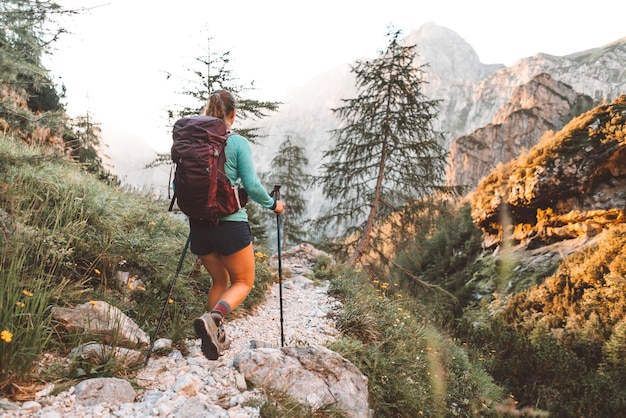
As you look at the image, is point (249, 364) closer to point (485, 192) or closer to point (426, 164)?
point (426, 164)

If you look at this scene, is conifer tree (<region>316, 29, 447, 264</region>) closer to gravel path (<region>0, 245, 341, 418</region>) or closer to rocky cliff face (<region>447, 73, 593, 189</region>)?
gravel path (<region>0, 245, 341, 418</region>)

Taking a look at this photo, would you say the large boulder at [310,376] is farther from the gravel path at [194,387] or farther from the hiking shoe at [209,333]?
the hiking shoe at [209,333]

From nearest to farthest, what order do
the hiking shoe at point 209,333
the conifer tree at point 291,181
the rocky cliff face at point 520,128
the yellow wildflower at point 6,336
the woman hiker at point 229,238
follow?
the yellow wildflower at point 6,336, the hiking shoe at point 209,333, the woman hiker at point 229,238, the conifer tree at point 291,181, the rocky cliff face at point 520,128

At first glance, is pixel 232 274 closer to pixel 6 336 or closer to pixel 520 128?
pixel 6 336

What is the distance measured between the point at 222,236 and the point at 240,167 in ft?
1.94

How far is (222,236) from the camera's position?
273 cm

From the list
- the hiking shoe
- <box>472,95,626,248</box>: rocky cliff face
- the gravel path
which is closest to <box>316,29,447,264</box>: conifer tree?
<box>472,95,626,248</box>: rocky cliff face

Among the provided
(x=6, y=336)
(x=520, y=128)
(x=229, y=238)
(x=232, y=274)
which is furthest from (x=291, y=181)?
(x=520, y=128)

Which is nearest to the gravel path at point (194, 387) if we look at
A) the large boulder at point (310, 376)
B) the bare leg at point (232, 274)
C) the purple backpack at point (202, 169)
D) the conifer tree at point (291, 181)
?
the large boulder at point (310, 376)

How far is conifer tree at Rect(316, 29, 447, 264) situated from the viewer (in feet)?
33.2

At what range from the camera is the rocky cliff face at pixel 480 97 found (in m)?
37.8

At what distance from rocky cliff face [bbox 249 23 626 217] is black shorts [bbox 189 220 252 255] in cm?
580

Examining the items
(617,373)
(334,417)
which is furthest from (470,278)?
(334,417)

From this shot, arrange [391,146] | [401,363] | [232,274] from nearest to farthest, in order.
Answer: [232,274], [401,363], [391,146]
